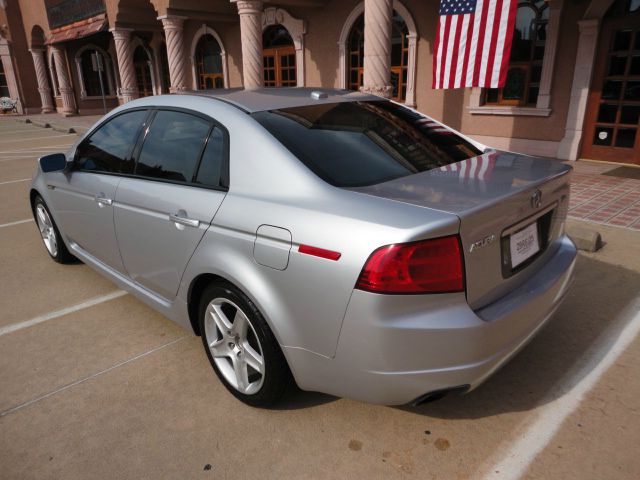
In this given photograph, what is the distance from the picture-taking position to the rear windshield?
2.27 m

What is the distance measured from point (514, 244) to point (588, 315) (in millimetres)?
1634

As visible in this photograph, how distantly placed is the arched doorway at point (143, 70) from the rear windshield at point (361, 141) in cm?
2261

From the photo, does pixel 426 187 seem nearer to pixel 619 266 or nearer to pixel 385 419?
pixel 385 419

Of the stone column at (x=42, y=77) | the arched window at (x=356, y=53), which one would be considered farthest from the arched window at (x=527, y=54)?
the stone column at (x=42, y=77)

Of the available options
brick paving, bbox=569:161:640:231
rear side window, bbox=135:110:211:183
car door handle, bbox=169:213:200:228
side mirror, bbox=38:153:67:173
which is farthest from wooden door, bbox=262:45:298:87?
car door handle, bbox=169:213:200:228

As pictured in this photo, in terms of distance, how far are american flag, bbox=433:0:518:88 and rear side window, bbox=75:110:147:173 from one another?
20.0 ft

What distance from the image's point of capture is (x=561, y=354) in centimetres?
286

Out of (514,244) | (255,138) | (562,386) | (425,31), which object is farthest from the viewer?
(425,31)

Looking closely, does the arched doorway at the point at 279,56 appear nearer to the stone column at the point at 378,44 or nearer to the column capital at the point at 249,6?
the column capital at the point at 249,6

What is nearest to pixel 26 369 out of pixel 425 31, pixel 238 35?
pixel 425 31

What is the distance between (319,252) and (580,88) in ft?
29.1

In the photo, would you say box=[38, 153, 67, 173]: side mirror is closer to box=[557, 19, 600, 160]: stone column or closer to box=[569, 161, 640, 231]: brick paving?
box=[569, 161, 640, 231]: brick paving

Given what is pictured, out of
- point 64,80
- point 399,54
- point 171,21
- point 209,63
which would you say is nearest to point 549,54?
point 399,54

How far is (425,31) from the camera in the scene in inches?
435
